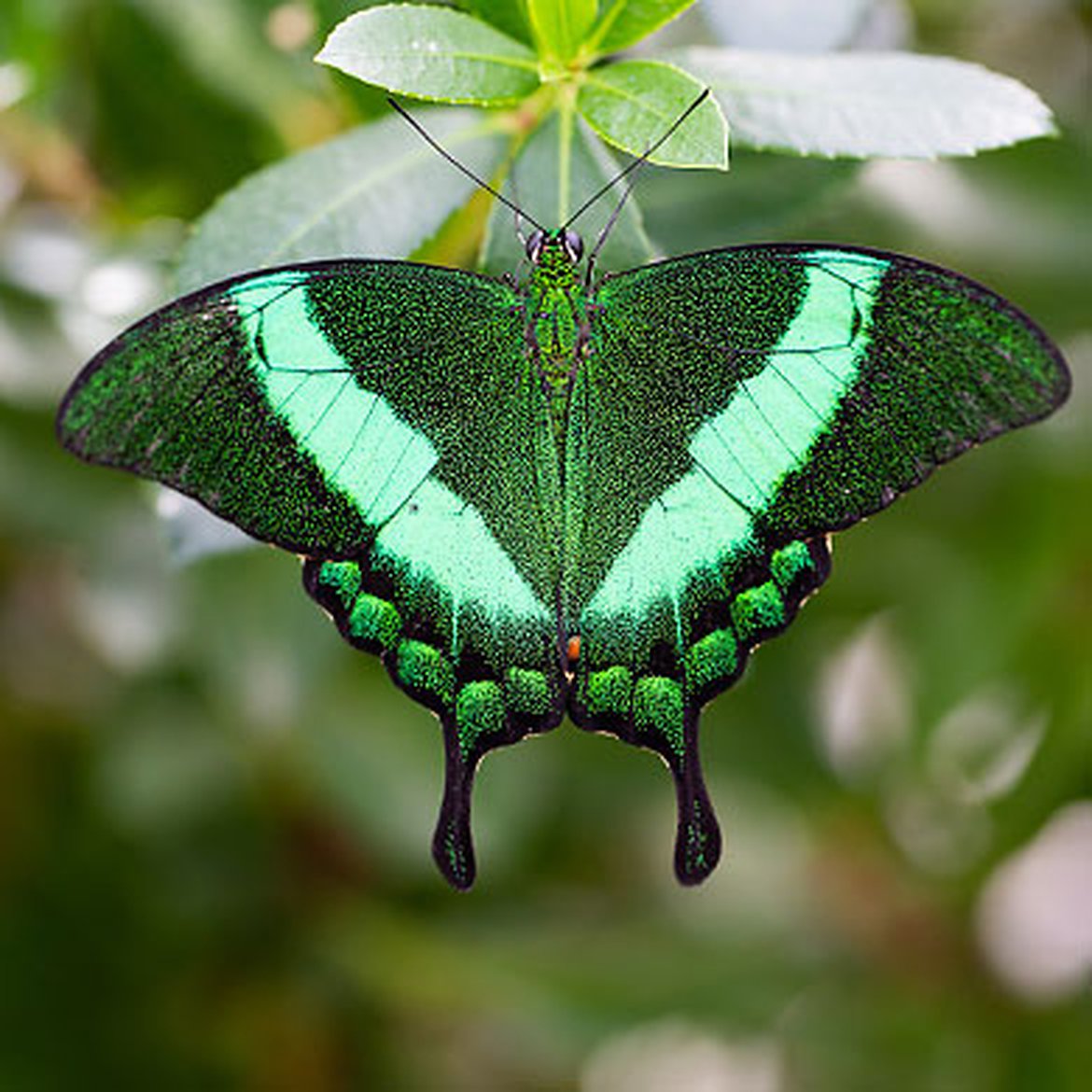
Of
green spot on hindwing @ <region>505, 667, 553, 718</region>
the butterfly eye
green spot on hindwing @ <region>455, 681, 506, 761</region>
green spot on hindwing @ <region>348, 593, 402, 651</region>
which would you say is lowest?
green spot on hindwing @ <region>455, 681, 506, 761</region>

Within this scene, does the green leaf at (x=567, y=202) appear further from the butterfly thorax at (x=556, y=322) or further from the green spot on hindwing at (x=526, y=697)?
the green spot on hindwing at (x=526, y=697)

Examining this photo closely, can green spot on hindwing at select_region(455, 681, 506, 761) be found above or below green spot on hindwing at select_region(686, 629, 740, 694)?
below

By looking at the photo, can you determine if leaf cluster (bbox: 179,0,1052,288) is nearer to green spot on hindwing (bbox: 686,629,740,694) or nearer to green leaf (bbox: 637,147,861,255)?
green leaf (bbox: 637,147,861,255)

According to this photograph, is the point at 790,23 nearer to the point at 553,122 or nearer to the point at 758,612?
the point at 553,122

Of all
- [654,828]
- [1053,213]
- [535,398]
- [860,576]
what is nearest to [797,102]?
[535,398]

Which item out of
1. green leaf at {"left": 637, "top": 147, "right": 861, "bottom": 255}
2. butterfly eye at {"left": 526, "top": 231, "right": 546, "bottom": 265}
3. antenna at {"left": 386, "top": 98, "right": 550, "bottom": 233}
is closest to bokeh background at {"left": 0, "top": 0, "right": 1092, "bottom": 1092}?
green leaf at {"left": 637, "top": 147, "right": 861, "bottom": 255}

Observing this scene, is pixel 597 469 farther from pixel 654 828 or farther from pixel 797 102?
pixel 654 828
